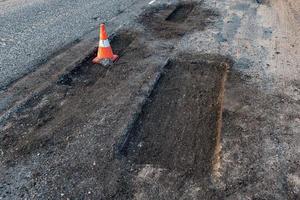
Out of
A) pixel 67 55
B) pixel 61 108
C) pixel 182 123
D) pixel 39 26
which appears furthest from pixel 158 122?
pixel 39 26

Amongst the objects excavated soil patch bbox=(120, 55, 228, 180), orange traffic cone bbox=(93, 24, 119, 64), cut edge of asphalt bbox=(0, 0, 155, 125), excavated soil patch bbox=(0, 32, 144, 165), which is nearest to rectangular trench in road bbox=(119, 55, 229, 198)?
excavated soil patch bbox=(120, 55, 228, 180)

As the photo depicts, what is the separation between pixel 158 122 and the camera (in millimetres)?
5074

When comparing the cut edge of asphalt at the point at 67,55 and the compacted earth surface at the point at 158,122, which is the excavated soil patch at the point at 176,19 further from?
the cut edge of asphalt at the point at 67,55

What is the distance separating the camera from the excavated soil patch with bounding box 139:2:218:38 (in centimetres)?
831

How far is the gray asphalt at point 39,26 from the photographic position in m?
6.66

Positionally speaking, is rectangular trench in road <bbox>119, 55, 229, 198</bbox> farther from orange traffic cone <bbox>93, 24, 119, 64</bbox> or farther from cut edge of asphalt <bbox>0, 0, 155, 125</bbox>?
cut edge of asphalt <bbox>0, 0, 155, 125</bbox>

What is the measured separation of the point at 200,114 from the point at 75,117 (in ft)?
6.13

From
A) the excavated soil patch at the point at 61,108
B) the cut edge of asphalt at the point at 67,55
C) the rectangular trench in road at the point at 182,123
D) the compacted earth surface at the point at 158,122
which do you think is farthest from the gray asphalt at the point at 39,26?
the rectangular trench in road at the point at 182,123

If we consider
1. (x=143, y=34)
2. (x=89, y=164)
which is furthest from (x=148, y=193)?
(x=143, y=34)

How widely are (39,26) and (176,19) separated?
3.49 metres

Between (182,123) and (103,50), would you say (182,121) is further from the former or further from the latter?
(103,50)

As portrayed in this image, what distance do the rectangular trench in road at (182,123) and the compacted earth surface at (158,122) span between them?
15mm

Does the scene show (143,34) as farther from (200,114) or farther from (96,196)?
(96,196)

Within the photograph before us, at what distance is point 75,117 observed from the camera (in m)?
5.05
